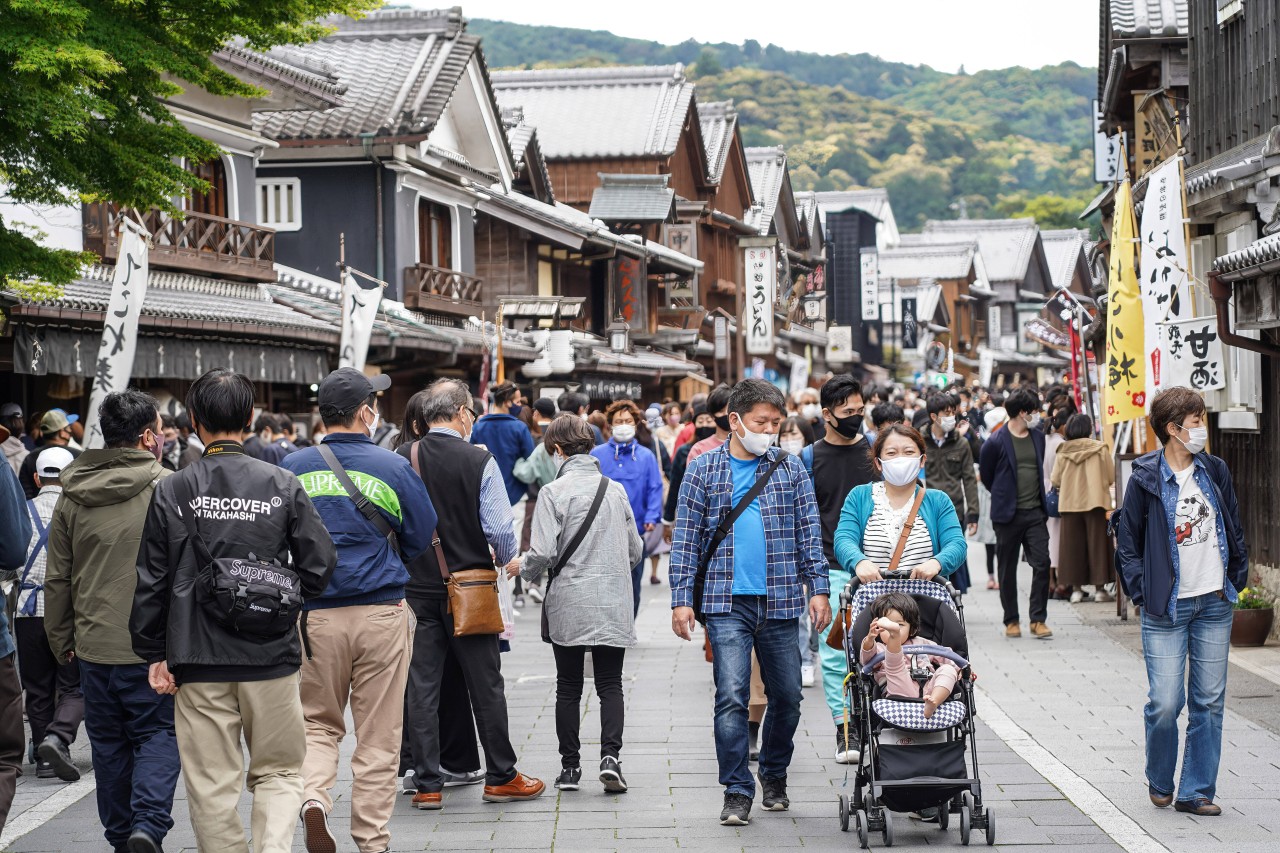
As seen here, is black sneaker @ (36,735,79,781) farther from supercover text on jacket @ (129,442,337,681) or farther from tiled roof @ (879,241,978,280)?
tiled roof @ (879,241,978,280)

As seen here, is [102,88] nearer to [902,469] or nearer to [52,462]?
[52,462]

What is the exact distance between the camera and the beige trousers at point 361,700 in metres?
6.13

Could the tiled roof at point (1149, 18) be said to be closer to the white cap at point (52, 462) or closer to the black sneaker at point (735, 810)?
the black sneaker at point (735, 810)

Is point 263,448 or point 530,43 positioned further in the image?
point 530,43

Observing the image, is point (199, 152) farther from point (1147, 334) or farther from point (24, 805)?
point (1147, 334)

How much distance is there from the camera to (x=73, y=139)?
29.0 feet

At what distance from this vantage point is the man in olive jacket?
6004mm

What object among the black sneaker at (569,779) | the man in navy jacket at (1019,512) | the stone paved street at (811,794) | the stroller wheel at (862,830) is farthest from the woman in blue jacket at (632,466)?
the stroller wheel at (862,830)

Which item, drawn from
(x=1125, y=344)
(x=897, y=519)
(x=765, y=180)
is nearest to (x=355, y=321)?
(x=1125, y=344)

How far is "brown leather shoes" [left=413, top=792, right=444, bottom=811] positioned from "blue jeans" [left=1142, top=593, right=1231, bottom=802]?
332 centimetres

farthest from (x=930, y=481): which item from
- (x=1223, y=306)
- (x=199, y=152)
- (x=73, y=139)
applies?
(x=73, y=139)

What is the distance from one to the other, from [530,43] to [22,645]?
12652 centimetres

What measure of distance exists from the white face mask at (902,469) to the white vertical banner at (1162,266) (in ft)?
17.7

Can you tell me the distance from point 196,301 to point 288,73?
3.30 m
